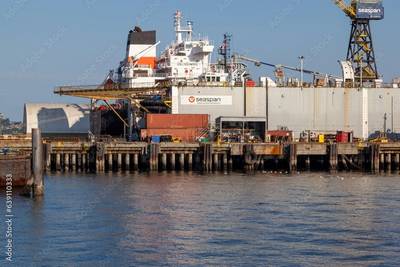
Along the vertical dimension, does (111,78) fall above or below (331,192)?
above

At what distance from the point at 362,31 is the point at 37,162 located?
187ft

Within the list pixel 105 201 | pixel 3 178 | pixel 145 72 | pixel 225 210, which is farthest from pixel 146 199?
pixel 145 72

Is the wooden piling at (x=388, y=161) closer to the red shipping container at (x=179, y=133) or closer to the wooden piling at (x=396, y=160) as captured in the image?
the wooden piling at (x=396, y=160)

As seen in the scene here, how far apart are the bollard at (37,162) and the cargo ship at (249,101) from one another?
27.9 m

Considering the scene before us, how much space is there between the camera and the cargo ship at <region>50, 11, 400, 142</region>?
79.5 meters

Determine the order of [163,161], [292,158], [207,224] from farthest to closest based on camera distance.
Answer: [292,158]
[163,161]
[207,224]

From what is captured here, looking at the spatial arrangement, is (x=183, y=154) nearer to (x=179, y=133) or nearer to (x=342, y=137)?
(x=179, y=133)

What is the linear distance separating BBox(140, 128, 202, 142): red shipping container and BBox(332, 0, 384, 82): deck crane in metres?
24.3

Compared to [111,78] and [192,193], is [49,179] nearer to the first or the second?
[192,193]

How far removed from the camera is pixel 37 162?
47625 mm

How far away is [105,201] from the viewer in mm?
47812

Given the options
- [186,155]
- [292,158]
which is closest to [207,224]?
[186,155]

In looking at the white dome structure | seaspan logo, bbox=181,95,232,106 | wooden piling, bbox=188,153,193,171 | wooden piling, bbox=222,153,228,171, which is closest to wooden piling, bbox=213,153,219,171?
wooden piling, bbox=222,153,228,171

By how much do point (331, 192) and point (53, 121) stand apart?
→ 148 ft
